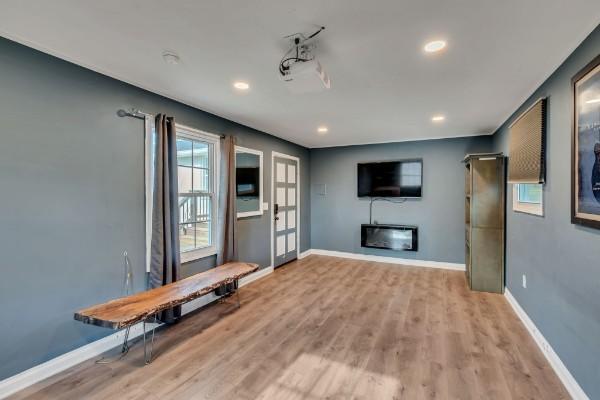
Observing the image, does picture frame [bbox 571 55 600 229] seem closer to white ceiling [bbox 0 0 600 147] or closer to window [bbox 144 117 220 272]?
white ceiling [bbox 0 0 600 147]

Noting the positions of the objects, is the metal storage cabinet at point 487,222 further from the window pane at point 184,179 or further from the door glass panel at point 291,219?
the window pane at point 184,179

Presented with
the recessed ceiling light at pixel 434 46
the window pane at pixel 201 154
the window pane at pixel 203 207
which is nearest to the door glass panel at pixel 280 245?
the window pane at pixel 203 207

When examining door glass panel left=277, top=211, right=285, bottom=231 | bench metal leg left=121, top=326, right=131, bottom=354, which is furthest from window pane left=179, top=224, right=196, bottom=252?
door glass panel left=277, top=211, right=285, bottom=231

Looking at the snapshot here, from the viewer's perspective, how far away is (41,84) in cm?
208

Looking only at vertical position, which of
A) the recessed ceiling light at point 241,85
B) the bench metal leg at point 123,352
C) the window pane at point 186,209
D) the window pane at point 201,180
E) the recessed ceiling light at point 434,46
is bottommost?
the bench metal leg at point 123,352

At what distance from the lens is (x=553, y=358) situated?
2.22 metres

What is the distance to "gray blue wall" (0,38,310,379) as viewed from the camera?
6.36ft

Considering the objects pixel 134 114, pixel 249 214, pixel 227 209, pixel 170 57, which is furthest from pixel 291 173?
pixel 170 57

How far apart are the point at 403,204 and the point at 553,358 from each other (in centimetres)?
342

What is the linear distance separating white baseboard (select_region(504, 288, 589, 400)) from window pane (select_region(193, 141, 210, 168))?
3.96 m

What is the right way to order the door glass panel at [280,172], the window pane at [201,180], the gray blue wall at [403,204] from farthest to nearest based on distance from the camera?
the door glass panel at [280,172] < the gray blue wall at [403,204] < the window pane at [201,180]

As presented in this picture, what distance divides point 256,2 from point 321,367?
2.55 meters

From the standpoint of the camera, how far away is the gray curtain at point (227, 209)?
3.66 metres

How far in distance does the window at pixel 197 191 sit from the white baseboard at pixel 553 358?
3.53 meters
